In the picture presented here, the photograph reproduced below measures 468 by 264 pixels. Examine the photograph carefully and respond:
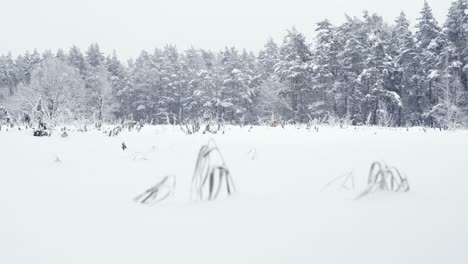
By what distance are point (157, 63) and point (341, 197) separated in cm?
5672

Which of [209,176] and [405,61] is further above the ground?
[405,61]

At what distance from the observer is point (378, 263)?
0.65m

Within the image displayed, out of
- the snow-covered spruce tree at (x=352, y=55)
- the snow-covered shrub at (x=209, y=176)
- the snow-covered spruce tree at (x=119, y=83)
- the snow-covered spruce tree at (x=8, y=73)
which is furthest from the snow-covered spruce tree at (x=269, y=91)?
the snow-covered spruce tree at (x=8, y=73)

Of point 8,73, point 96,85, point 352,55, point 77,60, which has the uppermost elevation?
point 77,60

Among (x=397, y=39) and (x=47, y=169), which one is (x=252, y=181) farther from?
(x=397, y=39)

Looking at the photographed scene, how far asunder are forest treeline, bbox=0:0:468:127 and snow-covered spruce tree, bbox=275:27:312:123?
11 centimetres

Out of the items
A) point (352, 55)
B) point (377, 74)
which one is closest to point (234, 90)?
point (352, 55)

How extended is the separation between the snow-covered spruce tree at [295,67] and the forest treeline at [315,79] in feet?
0.37

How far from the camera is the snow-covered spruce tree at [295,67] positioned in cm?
3997

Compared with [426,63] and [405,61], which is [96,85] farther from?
[426,63]

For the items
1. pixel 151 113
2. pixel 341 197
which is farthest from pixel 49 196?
pixel 151 113

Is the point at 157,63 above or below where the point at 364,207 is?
above

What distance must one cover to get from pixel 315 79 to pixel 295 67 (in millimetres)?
2623

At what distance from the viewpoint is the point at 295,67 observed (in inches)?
1556
